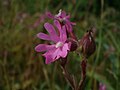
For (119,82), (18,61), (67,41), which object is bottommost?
(119,82)

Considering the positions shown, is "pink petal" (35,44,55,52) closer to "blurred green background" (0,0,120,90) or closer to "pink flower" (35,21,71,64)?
"pink flower" (35,21,71,64)

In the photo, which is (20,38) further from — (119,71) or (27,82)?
(119,71)

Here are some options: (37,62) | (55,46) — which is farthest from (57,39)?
(37,62)

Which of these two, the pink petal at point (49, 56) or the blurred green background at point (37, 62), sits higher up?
the pink petal at point (49, 56)

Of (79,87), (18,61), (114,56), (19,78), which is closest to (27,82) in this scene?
(19,78)

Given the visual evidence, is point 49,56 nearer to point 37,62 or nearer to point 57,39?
point 57,39

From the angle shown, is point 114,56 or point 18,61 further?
point 18,61

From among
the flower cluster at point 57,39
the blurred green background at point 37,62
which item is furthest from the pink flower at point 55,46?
the blurred green background at point 37,62

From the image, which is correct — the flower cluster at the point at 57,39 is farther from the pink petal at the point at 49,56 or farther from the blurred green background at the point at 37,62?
the blurred green background at the point at 37,62
